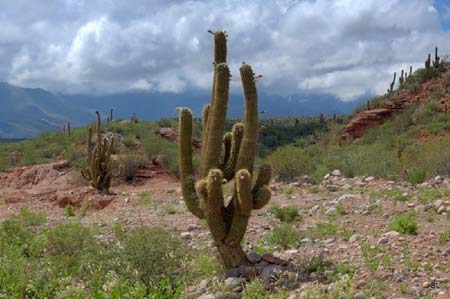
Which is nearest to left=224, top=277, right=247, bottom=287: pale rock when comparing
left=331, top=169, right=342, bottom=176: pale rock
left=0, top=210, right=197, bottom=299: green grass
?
left=0, top=210, right=197, bottom=299: green grass

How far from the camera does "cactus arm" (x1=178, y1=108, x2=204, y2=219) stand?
8.37m

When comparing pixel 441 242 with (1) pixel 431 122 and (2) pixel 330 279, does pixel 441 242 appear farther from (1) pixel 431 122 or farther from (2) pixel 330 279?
(1) pixel 431 122

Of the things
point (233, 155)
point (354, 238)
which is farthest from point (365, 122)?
→ point (233, 155)

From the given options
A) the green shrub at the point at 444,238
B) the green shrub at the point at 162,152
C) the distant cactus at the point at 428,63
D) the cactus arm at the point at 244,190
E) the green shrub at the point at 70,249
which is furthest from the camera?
the distant cactus at the point at 428,63

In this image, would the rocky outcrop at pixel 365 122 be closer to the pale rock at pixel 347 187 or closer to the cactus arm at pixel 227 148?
the pale rock at pixel 347 187

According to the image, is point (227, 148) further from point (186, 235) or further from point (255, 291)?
point (255, 291)


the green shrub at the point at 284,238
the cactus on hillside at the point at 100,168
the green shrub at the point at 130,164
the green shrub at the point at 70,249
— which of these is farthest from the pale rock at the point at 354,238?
the green shrub at the point at 130,164

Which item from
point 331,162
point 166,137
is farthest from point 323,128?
point 331,162

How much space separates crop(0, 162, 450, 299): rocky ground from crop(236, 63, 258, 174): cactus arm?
1355mm

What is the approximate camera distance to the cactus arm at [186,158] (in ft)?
27.5

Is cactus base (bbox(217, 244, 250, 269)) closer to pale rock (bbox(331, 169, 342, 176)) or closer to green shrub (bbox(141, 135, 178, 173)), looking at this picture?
pale rock (bbox(331, 169, 342, 176))

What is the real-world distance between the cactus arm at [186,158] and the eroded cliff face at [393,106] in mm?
35428

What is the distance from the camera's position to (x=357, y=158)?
20.0 m

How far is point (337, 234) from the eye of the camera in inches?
383
